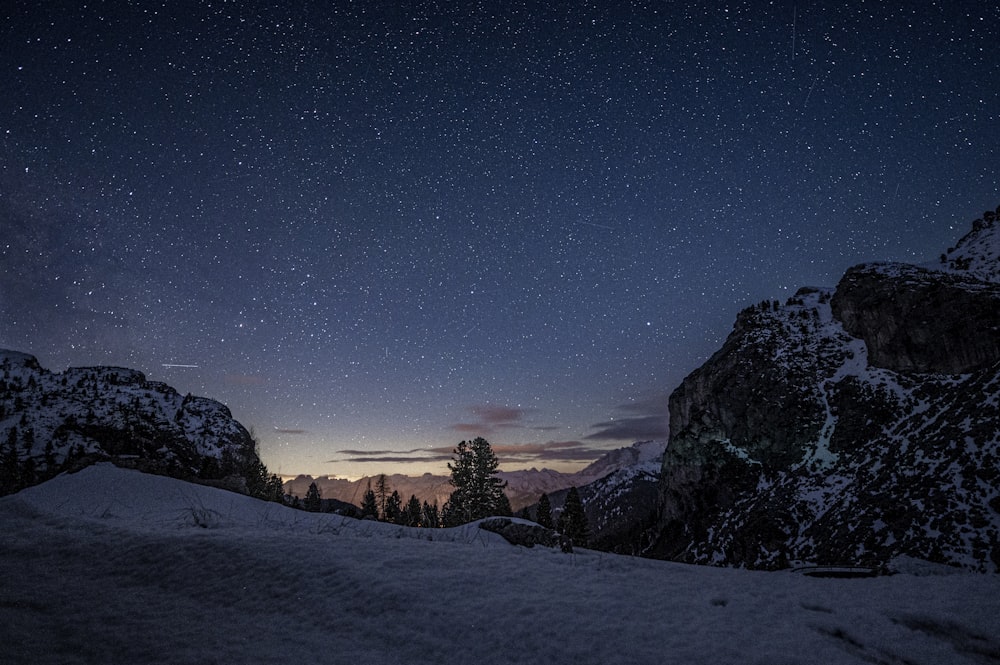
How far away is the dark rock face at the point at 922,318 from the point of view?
5872 centimetres

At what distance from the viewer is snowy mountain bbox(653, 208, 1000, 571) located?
4091 cm

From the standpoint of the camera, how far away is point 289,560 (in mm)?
5703

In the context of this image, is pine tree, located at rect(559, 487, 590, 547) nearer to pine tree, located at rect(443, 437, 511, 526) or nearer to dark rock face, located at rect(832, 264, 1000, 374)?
pine tree, located at rect(443, 437, 511, 526)

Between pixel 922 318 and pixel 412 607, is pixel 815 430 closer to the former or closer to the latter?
pixel 922 318

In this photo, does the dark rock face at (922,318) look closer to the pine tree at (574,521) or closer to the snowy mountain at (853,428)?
the snowy mountain at (853,428)

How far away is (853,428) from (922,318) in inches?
826

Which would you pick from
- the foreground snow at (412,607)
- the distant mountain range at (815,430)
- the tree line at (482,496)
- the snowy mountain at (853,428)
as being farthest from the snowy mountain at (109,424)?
the snowy mountain at (853,428)

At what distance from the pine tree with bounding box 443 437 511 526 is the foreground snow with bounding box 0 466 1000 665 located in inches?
1608

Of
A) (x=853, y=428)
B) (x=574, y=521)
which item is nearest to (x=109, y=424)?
(x=574, y=521)

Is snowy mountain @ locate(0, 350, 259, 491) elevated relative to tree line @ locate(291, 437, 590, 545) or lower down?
elevated

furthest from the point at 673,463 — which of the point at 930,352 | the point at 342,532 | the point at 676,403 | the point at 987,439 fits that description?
the point at 342,532

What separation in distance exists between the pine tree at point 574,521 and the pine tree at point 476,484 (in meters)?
6.60

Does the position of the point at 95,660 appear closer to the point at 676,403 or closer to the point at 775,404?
the point at 775,404

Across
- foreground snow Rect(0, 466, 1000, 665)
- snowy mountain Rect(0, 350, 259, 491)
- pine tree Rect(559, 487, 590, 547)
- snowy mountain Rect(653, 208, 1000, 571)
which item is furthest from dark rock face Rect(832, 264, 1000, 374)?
snowy mountain Rect(0, 350, 259, 491)
